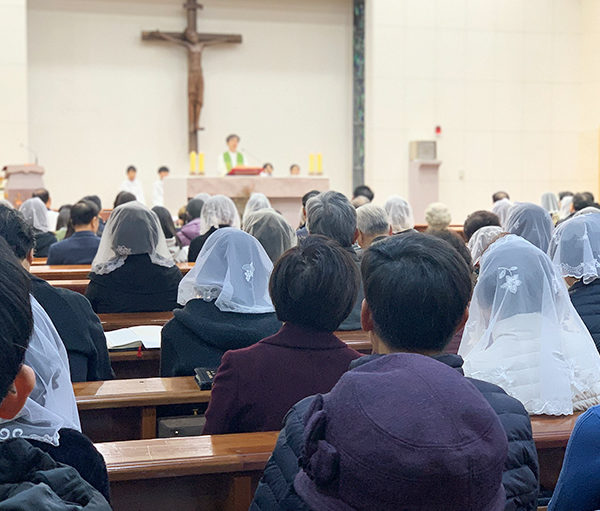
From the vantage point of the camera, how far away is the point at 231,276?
3.71 meters

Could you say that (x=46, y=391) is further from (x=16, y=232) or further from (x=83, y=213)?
(x=83, y=213)

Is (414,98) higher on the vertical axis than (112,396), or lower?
higher

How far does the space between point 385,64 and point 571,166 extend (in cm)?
439

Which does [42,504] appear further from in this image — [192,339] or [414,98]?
[414,98]

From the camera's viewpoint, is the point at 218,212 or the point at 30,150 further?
the point at 30,150

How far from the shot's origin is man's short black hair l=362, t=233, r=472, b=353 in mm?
2039

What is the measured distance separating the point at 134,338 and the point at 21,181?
892cm

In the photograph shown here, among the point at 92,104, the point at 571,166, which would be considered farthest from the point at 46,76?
the point at 571,166

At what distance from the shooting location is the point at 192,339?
3656 millimetres

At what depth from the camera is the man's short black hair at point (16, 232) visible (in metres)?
3.52

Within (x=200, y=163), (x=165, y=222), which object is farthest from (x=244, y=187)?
(x=165, y=222)

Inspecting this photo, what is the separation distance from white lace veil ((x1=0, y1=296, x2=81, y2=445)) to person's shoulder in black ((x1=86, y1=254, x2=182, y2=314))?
3409 millimetres

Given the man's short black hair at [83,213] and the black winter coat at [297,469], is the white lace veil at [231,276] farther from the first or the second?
the man's short black hair at [83,213]

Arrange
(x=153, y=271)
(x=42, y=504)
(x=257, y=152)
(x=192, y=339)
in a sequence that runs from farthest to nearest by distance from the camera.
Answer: (x=257, y=152)
(x=153, y=271)
(x=192, y=339)
(x=42, y=504)
